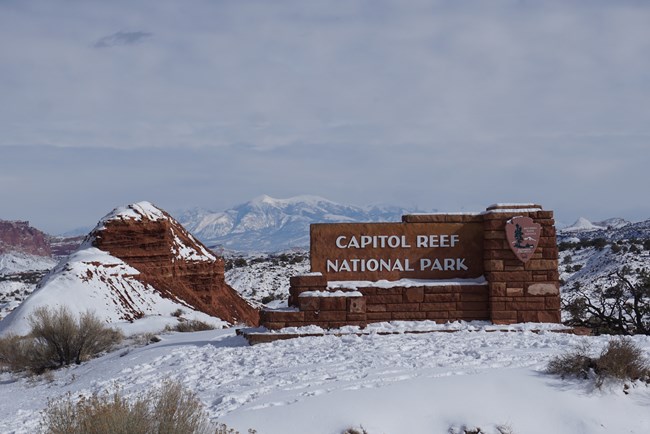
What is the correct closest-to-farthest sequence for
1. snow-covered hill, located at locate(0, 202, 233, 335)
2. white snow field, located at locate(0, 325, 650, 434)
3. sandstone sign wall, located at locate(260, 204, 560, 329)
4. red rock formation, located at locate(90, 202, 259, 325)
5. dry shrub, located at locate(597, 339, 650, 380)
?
white snow field, located at locate(0, 325, 650, 434) → dry shrub, located at locate(597, 339, 650, 380) → sandstone sign wall, located at locate(260, 204, 560, 329) → snow-covered hill, located at locate(0, 202, 233, 335) → red rock formation, located at locate(90, 202, 259, 325)

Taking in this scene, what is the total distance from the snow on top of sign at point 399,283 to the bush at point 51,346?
6.66 meters

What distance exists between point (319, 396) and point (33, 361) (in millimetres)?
10263

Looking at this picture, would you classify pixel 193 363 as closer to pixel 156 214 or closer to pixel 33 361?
pixel 33 361

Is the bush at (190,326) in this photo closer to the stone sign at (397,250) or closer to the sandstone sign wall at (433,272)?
the sandstone sign wall at (433,272)

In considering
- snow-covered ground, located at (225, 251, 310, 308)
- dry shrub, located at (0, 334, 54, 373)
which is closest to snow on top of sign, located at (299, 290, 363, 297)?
dry shrub, located at (0, 334, 54, 373)

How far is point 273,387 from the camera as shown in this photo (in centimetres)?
1046

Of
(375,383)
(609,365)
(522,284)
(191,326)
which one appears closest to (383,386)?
(375,383)

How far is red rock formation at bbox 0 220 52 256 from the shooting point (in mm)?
137500

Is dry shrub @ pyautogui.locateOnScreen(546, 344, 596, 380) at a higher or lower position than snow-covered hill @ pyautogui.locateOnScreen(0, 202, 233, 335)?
lower

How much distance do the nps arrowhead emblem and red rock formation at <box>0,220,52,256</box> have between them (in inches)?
5148

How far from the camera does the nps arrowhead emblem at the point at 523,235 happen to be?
15039 mm

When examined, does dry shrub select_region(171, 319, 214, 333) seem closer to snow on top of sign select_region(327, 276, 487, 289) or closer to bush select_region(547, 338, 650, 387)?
snow on top of sign select_region(327, 276, 487, 289)

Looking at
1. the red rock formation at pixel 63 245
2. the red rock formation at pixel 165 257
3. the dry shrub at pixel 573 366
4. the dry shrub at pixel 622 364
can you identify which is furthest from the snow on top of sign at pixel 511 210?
the red rock formation at pixel 63 245

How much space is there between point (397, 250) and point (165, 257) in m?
12.8
